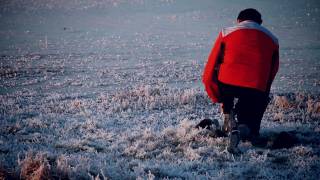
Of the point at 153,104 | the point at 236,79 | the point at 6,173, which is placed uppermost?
the point at 236,79

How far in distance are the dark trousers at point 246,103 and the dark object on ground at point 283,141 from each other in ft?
1.40

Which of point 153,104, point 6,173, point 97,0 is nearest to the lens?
point 6,173

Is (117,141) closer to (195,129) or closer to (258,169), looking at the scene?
(195,129)

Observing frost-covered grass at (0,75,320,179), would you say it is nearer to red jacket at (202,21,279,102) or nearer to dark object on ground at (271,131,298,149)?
dark object on ground at (271,131,298,149)

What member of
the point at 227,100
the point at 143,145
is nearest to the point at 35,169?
the point at 143,145

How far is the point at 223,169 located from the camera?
5918mm

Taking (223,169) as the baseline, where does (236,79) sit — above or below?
above

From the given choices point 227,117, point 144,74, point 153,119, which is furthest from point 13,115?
point 144,74

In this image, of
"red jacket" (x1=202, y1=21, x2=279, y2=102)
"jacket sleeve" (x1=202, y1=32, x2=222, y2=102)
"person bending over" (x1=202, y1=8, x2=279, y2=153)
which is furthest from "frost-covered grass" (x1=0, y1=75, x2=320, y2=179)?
"red jacket" (x1=202, y1=21, x2=279, y2=102)

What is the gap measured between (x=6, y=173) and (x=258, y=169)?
372cm

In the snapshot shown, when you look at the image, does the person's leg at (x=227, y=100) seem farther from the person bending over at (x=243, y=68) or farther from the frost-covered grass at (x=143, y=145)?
the frost-covered grass at (x=143, y=145)

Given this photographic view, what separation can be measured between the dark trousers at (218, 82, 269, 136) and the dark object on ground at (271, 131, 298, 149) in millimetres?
426

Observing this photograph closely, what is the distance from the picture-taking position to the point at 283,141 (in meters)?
7.09

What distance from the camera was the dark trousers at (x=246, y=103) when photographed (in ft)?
22.7
